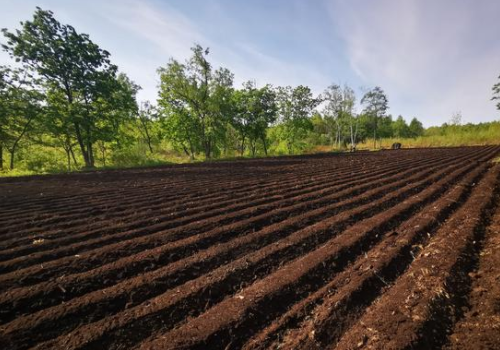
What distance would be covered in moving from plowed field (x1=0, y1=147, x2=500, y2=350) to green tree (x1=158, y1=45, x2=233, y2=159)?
22773mm

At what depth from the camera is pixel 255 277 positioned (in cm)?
291

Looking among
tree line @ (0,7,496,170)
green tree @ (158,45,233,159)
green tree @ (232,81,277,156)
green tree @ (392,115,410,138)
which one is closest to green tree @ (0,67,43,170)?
tree line @ (0,7,496,170)

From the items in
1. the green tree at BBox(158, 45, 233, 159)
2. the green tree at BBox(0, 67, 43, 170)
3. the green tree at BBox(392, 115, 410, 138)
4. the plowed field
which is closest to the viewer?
the plowed field

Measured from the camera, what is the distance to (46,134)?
1827 cm

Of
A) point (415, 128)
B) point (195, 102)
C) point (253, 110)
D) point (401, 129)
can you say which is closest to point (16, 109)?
point (195, 102)

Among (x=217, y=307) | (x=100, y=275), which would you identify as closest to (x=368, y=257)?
(x=217, y=307)

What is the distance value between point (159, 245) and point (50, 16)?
22.9 m

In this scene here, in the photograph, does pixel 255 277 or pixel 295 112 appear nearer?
pixel 255 277

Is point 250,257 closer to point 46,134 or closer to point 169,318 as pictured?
point 169,318

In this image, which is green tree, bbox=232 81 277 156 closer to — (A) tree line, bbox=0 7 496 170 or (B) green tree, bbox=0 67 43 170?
(A) tree line, bbox=0 7 496 170

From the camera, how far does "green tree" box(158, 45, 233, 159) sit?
25656mm

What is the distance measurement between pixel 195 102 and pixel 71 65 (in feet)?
37.7

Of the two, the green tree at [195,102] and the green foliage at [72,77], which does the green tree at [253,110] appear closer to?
the green tree at [195,102]

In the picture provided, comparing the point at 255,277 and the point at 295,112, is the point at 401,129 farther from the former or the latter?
the point at 255,277
